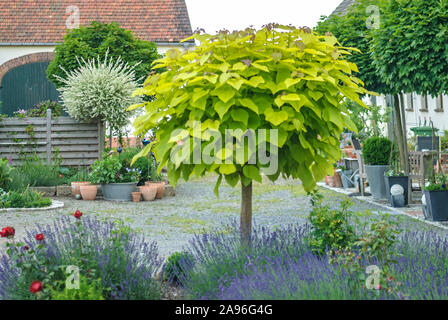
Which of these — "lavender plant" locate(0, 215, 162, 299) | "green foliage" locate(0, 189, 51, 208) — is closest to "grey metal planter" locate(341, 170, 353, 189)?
"green foliage" locate(0, 189, 51, 208)

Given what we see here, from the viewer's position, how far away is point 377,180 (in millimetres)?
10656

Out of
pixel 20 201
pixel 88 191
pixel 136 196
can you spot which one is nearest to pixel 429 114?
pixel 136 196

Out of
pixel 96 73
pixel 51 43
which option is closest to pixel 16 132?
pixel 96 73

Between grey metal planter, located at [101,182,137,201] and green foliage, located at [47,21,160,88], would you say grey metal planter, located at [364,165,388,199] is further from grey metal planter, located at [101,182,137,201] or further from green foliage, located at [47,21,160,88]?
green foliage, located at [47,21,160,88]

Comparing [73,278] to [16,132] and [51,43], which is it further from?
[51,43]

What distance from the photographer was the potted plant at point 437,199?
8.27m

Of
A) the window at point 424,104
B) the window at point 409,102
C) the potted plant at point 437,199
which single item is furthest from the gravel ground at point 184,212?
the window at point 409,102

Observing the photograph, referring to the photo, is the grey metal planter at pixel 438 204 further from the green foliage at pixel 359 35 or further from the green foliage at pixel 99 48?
the green foliage at pixel 99 48

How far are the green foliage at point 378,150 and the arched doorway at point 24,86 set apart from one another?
13484mm

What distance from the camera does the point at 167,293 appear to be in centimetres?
450

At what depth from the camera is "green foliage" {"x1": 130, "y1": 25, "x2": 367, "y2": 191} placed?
3.97 metres

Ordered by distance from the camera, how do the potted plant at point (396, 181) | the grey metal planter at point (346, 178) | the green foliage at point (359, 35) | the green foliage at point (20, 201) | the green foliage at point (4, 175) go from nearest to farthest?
the potted plant at point (396, 181) → the green foliage at point (20, 201) → the green foliage at point (359, 35) → the green foliage at point (4, 175) → the grey metal planter at point (346, 178)
